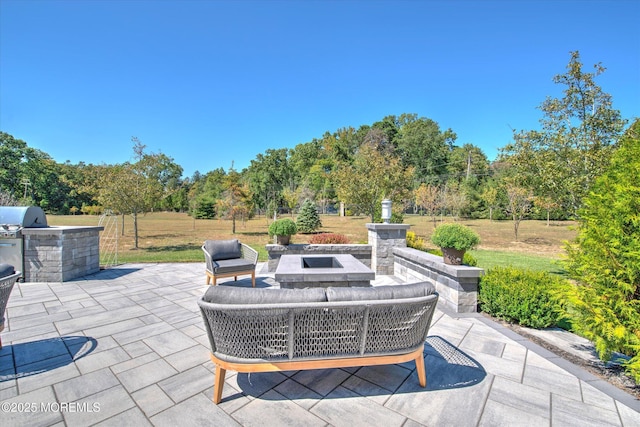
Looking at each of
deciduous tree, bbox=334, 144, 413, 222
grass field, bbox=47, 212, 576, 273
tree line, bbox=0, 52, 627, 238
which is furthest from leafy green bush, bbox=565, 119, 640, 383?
deciduous tree, bbox=334, 144, 413, 222

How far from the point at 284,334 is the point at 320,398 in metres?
0.58

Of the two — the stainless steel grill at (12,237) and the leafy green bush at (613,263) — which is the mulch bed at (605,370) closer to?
the leafy green bush at (613,263)

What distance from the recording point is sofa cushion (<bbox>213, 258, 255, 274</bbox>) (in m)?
4.71

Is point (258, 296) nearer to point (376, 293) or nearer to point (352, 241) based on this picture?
point (376, 293)

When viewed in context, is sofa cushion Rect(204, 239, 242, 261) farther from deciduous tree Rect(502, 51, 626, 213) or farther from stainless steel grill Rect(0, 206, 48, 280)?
deciduous tree Rect(502, 51, 626, 213)

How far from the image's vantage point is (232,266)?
15.6 ft

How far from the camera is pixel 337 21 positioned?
748 centimetres

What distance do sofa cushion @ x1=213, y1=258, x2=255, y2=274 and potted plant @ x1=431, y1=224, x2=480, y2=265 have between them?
3.21 meters

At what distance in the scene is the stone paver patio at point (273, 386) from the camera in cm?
174

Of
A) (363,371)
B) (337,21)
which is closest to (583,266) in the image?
(363,371)

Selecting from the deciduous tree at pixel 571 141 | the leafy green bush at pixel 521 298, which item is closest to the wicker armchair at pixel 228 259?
the leafy green bush at pixel 521 298

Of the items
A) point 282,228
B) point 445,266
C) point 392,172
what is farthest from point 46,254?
point 392,172

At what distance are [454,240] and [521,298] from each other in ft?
3.32

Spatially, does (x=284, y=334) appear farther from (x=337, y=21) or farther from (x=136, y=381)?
(x=337, y=21)
